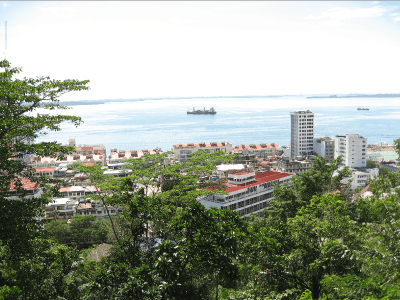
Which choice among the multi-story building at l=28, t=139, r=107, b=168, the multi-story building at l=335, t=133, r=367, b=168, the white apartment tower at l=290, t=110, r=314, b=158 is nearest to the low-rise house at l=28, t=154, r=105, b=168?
the multi-story building at l=28, t=139, r=107, b=168

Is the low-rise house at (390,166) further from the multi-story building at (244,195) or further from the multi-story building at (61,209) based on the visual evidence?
the multi-story building at (61,209)

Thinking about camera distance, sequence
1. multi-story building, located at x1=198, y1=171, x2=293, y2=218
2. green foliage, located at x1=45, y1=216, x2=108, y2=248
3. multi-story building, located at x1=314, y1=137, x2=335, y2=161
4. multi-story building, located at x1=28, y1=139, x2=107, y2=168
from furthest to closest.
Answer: multi-story building, located at x1=314, y1=137, x2=335, y2=161 < multi-story building, located at x1=28, y1=139, x2=107, y2=168 < green foliage, located at x1=45, y1=216, x2=108, y2=248 < multi-story building, located at x1=198, y1=171, x2=293, y2=218

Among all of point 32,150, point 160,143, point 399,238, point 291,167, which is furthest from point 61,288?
point 160,143

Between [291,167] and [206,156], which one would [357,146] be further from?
[206,156]

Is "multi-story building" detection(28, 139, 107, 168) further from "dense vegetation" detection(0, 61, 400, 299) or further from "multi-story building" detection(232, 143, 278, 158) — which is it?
"dense vegetation" detection(0, 61, 400, 299)

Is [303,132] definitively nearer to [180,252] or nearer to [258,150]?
[258,150]

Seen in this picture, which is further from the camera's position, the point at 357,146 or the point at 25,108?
the point at 357,146
